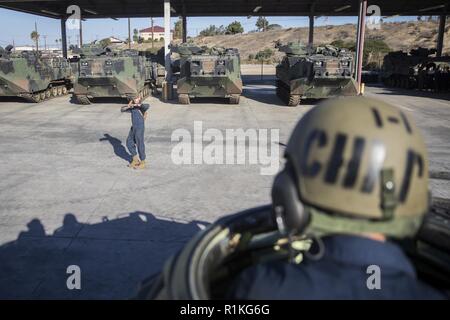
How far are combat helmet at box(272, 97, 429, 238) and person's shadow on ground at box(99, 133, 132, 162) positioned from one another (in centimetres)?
757

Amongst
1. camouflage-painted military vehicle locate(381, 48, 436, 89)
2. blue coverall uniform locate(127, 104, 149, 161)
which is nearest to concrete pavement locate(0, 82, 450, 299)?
blue coverall uniform locate(127, 104, 149, 161)

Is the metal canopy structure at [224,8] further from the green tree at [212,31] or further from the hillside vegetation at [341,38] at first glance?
the green tree at [212,31]

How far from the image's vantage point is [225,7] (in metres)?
29.1

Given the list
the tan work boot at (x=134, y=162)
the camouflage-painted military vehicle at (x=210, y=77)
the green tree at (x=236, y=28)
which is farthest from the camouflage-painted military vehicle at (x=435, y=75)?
the green tree at (x=236, y=28)

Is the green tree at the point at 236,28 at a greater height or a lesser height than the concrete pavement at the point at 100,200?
greater

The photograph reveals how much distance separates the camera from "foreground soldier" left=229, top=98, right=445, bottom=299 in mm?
1747

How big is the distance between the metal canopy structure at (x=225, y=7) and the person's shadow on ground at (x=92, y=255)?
71.2 ft

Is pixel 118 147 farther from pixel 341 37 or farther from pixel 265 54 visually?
pixel 341 37

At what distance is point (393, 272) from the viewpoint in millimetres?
1769

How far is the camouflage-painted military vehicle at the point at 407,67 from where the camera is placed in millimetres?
26895

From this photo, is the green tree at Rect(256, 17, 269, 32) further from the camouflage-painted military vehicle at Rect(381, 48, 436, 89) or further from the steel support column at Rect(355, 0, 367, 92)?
the steel support column at Rect(355, 0, 367, 92)

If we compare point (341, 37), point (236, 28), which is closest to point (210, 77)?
point (341, 37)

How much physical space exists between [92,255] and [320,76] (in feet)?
44.1

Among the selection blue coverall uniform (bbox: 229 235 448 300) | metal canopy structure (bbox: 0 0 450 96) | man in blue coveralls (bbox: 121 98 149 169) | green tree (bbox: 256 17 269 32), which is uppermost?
green tree (bbox: 256 17 269 32)
